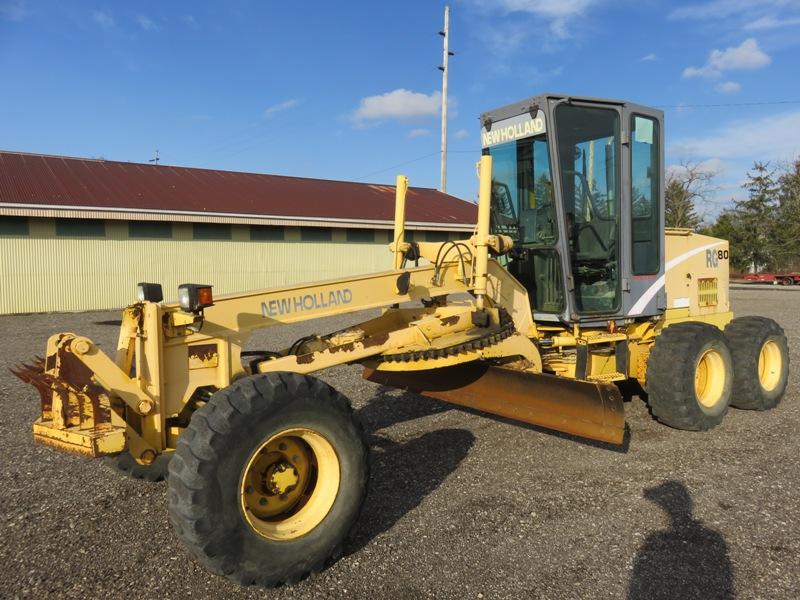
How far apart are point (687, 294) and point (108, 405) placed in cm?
579

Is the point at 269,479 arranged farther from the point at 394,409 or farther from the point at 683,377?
the point at 683,377

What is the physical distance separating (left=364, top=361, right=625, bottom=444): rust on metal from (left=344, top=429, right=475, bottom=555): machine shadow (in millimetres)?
413

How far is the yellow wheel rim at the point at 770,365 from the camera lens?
277 inches

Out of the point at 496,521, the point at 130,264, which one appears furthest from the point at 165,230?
the point at 496,521

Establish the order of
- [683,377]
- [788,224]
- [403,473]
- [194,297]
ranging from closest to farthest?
[194,297] → [403,473] → [683,377] → [788,224]

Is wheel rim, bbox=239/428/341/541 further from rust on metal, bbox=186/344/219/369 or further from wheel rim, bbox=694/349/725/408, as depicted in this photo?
wheel rim, bbox=694/349/725/408

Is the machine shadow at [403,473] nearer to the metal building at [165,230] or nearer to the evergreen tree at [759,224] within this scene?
the metal building at [165,230]

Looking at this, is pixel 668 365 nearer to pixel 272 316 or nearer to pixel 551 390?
pixel 551 390

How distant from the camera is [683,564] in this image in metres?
3.48

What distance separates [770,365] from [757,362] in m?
0.56

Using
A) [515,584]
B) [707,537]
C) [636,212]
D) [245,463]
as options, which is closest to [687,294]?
[636,212]

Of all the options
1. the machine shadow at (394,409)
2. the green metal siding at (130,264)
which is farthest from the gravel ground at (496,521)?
the green metal siding at (130,264)

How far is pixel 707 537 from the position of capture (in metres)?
3.81

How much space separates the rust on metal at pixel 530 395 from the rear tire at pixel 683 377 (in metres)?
1.27
